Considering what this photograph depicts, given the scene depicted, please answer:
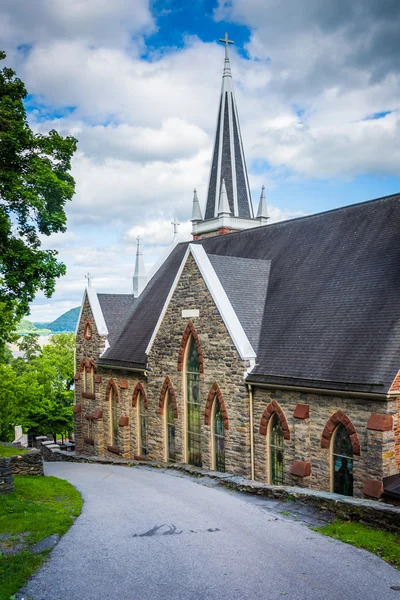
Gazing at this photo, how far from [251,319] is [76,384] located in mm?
15501

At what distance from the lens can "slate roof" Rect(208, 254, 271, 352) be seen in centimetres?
1847

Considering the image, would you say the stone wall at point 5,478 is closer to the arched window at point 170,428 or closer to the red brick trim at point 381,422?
the arched window at point 170,428

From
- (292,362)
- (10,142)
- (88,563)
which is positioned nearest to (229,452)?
(292,362)

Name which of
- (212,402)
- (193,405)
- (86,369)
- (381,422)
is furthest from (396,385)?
(86,369)

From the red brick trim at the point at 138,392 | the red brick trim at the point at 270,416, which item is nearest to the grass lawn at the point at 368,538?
the red brick trim at the point at 270,416

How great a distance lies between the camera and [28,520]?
11.3 m

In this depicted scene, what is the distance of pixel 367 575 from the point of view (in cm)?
861

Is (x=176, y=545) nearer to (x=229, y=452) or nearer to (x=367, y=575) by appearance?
(x=367, y=575)

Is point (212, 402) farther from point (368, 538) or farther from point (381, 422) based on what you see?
point (368, 538)

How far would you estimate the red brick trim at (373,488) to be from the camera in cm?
1280

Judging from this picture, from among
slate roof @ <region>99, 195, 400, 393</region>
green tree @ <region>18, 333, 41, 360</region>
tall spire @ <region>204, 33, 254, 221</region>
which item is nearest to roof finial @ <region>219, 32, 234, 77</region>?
tall spire @ <region>204, 33, 254, 221</region>

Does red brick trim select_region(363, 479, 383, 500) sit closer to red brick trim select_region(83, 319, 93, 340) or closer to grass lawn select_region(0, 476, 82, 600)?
grass lawn select_region(0, 476, 82, 600)

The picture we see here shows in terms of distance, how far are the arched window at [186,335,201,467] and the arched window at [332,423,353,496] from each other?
624 centimetres

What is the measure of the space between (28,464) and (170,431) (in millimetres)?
5628
